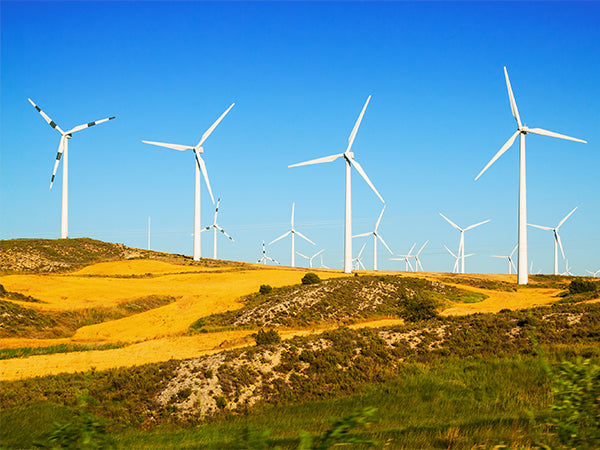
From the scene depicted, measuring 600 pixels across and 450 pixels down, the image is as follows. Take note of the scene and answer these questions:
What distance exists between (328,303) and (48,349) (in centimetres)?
2849

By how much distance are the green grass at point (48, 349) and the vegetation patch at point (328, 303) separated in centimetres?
1104

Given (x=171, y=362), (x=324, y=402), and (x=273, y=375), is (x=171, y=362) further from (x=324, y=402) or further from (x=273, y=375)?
(x=324, y=402)

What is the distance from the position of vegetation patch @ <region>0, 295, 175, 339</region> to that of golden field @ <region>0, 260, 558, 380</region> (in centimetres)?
152

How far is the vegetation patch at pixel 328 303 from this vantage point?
53969mm

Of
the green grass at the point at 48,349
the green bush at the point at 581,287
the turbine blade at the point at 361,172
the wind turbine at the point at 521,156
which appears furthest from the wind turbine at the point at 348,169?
the green grass at the point at 48,349

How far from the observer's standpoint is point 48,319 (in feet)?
173

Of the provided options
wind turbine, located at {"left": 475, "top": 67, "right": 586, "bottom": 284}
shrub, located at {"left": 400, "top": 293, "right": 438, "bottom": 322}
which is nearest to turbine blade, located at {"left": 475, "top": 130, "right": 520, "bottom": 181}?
wind turbine, located at {"left": 475, "top": 67, "right": 586, "bottom": 284}

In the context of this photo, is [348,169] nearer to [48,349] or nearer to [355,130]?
[355,130]

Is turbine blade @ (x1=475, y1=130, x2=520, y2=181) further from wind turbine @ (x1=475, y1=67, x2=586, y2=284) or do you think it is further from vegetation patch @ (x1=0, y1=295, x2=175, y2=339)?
vegetation patch @ (x1=0, y1=295, x2=175, y2=339)

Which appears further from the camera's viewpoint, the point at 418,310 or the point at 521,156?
the point at 521,156

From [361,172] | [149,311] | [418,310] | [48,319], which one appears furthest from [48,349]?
[361,172]

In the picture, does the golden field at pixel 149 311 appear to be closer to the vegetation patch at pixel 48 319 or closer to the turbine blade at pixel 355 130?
the vegetation patch at pixel 48 319

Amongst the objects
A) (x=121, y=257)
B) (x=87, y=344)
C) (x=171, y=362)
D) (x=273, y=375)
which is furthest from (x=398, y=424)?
(x=121, y=257)

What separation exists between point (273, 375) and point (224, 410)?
14.6 ft
